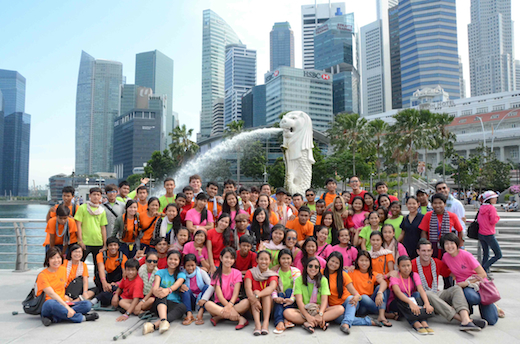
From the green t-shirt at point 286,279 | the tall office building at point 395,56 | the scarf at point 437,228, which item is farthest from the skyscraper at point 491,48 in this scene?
the green t-shirt at point 286,279

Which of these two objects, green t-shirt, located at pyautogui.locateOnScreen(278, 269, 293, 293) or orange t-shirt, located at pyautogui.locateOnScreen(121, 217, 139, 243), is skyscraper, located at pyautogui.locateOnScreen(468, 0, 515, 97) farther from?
orange t-shirt, located at pyautogui.locateOnScreen(121, 217, 139, 243)

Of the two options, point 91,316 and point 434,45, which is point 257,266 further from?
point 434,45

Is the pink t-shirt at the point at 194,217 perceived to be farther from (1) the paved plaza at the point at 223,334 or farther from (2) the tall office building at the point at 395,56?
(2) the tall office building at the point at 395,56

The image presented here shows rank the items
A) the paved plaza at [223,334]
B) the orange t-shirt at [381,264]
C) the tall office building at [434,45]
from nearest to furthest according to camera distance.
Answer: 1. the paved plaza at [223,334]
2. the orange t-shirt at [381,264]
3. the tall office building at [434,45]

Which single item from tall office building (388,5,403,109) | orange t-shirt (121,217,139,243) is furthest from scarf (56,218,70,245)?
tall office building (388,5,403,109)

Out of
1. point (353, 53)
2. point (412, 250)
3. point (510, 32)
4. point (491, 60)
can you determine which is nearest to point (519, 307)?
point (412, 250)

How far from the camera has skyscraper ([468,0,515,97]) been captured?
16300 cm

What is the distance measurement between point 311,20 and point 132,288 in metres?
186

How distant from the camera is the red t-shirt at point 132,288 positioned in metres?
4.59

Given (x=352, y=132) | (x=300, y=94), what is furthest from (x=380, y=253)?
(x=300, y=94)

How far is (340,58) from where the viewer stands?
138250 millimetres

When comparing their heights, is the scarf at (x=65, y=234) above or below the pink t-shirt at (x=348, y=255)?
above

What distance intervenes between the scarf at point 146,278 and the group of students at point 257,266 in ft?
0.04

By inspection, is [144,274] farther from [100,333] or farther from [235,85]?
[235,85]
